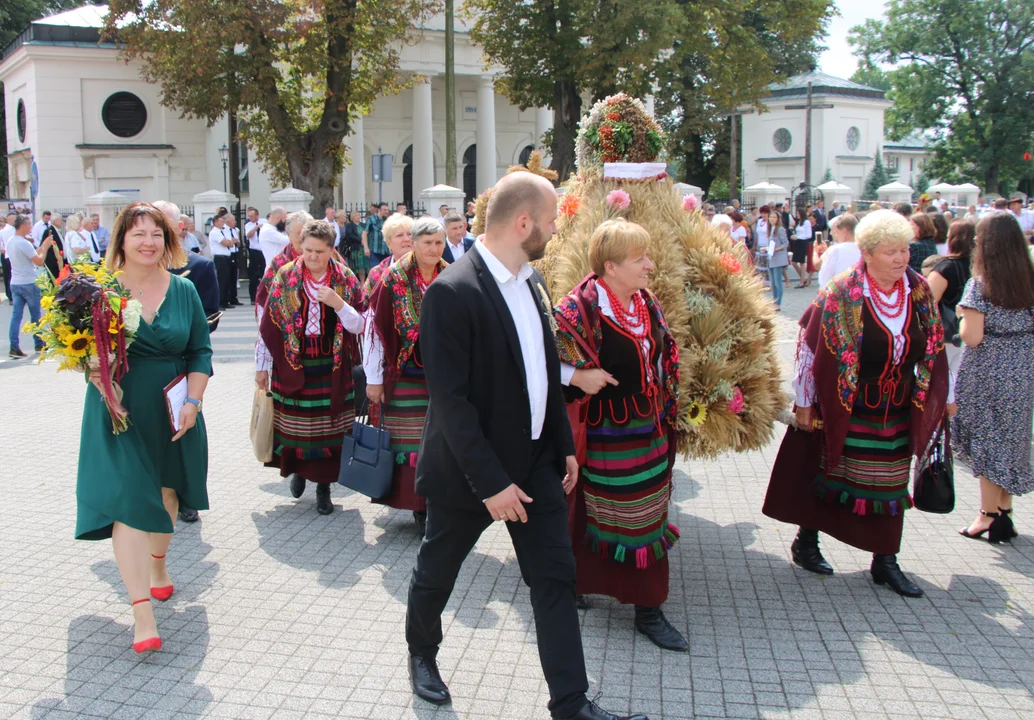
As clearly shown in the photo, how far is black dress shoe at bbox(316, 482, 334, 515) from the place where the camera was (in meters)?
6.54

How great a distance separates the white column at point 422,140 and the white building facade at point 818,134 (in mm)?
18569

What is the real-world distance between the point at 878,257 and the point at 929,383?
691mm

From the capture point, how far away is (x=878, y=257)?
485cm

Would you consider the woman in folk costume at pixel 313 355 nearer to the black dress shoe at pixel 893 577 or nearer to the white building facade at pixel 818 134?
the black dress shoe at pixel 893 577

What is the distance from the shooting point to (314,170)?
2645 centimetres

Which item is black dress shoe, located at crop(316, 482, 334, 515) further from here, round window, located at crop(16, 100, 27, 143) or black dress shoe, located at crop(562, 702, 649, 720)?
round window, located at crop(16, 100, 27, 143)

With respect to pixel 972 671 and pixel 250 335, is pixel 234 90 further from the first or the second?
pixel 972 671

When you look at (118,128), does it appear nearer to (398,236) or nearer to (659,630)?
(398,236)

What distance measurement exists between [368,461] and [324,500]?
91 cm

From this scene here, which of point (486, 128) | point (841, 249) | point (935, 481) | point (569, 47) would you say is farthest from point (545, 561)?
point (486, 128)

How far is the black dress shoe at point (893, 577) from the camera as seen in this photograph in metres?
4.95

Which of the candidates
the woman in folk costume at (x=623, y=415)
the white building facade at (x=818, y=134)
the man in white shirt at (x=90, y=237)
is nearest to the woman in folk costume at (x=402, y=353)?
the woman in folk costume at (x=623, y=415)

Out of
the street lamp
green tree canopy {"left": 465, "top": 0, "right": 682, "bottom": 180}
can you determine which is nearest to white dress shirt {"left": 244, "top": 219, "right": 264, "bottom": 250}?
green tree canopy {"left": 465, "top": 0, "right": 682, "bottom": 180}

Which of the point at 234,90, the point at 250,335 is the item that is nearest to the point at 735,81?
the point at 234,90
